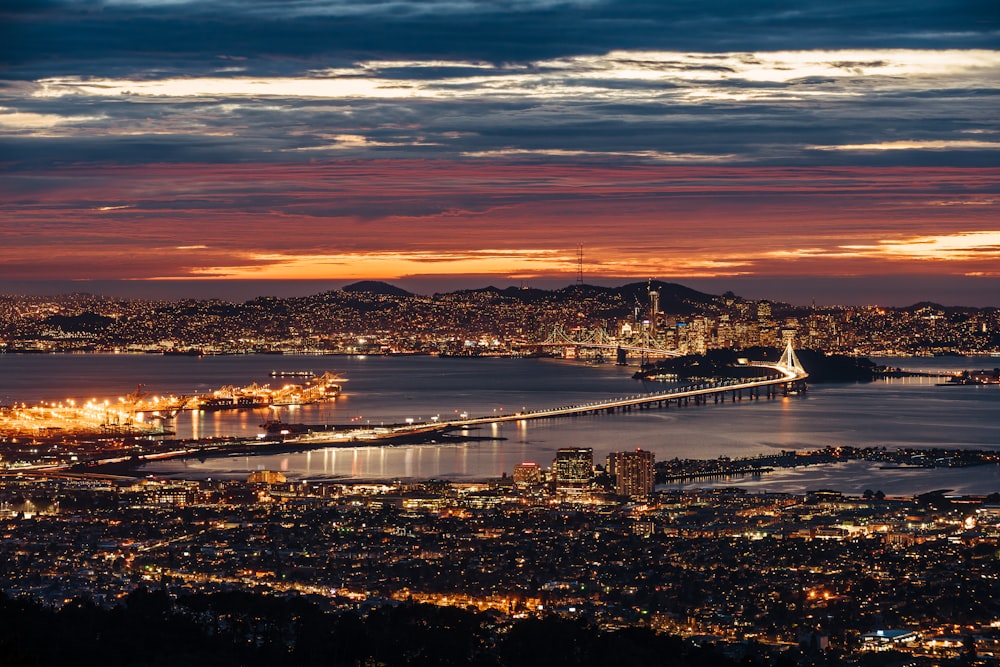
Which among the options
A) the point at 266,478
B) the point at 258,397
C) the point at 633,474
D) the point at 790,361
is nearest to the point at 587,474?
the point at 633,474

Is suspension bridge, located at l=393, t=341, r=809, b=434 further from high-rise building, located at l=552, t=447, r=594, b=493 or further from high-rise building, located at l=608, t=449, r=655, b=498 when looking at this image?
high-rise building, located at l=608, t=449, r=655, b=498

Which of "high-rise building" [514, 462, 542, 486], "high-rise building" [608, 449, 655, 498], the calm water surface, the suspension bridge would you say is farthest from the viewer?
the suspension bridge

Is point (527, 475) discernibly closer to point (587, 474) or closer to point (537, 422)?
point (587, 474)

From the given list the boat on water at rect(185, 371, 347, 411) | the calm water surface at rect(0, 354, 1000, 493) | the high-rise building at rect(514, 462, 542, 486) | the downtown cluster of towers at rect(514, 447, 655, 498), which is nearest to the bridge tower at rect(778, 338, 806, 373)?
the calm water surface at rect(0, 354, 1000, 493)

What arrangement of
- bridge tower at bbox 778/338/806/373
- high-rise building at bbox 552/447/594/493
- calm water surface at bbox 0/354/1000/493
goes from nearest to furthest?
high-rise building at bbox 552/447/594/493, calm water surface at bbox 0/354/1000/493, bridge tower at bbox 778/338/806/373

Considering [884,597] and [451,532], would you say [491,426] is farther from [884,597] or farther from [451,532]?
[884,597]

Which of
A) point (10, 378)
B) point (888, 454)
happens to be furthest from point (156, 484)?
point (10, 378)
